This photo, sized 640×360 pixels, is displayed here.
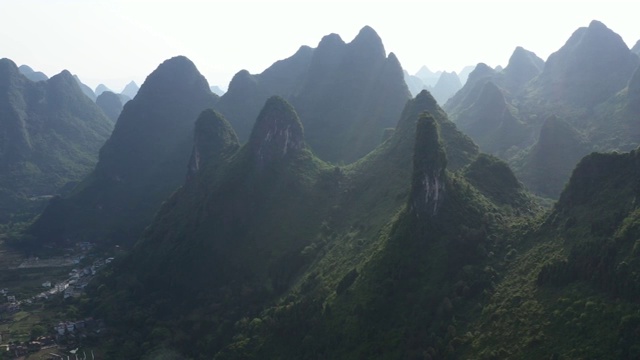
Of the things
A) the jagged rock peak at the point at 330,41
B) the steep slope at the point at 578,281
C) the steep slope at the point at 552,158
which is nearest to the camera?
the steep slope at the point at 578,281

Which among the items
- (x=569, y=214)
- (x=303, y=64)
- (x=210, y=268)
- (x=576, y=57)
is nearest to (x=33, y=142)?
(x=303, y=64)

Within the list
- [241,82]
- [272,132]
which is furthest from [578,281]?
[241,82]

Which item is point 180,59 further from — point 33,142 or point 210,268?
point 210,268

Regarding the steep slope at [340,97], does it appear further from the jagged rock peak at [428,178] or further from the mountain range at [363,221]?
the jagged rock peak at [428,178]

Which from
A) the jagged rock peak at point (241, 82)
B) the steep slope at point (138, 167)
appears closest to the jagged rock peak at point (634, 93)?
the jagged rock peak at point (241, 82)

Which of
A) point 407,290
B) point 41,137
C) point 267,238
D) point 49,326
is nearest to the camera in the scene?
point 407,290

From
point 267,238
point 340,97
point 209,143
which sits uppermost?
point 340,97

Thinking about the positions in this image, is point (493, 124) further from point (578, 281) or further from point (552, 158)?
point (578, 281)
